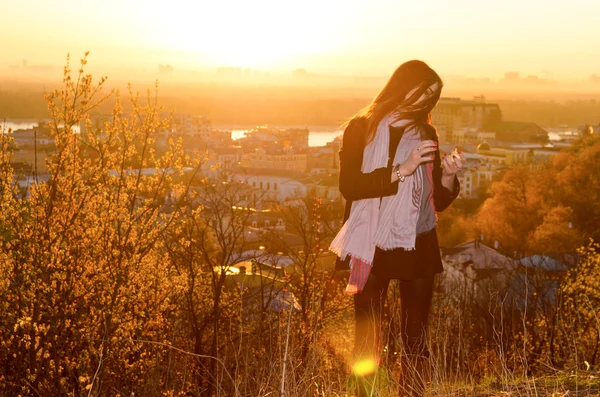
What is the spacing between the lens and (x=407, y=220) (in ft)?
8.16

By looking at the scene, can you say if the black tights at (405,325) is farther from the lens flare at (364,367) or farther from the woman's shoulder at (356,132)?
the woman's shoulder at (356,132)

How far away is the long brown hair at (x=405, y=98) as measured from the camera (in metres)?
2.47

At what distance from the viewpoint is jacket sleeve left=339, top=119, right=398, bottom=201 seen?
98.3 inches

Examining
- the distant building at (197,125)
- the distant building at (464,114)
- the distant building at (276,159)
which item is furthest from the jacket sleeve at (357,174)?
the distant building at (464,114)

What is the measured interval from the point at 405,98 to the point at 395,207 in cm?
38

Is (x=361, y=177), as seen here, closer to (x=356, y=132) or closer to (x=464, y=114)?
(x=356, y=132)

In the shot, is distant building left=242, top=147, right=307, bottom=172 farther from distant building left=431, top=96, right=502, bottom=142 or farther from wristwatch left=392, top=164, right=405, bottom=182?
Answer: wristwatch left=392, top=164, right=405, bottom=182

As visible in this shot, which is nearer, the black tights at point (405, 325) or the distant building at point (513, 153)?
the black tights at point (405, 325)

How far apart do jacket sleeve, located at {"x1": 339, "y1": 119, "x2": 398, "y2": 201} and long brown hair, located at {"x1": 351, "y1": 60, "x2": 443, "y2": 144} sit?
0.13 feet

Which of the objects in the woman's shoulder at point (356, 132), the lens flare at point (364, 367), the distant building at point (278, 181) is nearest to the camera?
the woman's shoulder at point (356, 132)

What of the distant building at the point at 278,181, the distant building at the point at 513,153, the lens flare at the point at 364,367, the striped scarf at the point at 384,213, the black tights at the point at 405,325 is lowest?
the distant building at the point at 278,181

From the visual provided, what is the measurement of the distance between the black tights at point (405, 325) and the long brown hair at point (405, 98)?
532 mm

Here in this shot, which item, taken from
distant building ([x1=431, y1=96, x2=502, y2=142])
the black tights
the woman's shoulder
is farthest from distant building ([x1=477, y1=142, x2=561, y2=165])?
the woman's shoulder

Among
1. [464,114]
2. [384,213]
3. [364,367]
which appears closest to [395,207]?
[384,213]
